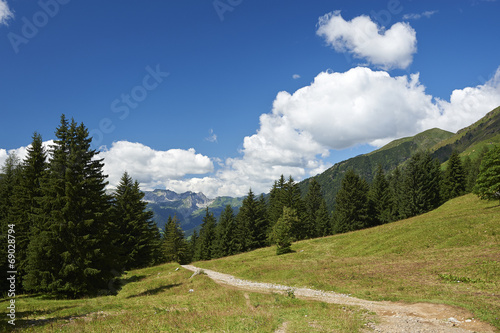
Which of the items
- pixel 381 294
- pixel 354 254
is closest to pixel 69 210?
pixel 381 294

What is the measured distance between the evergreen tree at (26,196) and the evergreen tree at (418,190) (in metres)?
73.3

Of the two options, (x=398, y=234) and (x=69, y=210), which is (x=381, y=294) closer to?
(x=398, y=234)

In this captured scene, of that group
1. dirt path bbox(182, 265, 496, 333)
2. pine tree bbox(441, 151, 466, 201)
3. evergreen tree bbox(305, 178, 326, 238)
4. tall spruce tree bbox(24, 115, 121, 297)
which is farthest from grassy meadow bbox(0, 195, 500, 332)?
pine tree bbox(441, 151, 466, 201)

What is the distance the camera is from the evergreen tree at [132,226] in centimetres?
4066

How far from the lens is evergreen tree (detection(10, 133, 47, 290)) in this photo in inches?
1077

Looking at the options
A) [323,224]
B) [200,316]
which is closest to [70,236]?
[200,316]

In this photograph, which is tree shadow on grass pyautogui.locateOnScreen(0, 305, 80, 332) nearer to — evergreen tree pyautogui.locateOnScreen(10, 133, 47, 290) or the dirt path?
evergreen tree pyautogui.locateOnScreen(10, 133, 47, 290)

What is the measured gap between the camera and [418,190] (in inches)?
2459

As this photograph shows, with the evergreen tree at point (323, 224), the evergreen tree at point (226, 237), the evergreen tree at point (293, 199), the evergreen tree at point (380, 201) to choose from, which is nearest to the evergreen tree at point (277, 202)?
the evergreen tree at point (293, 199)

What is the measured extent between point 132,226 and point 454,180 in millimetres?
80870

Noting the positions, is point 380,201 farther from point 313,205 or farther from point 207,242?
point 207,242

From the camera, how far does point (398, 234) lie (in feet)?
126

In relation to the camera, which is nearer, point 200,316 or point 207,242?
point 200,316

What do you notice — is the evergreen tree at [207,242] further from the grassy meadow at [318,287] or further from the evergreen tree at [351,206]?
the evergreen tree at [351,206]
